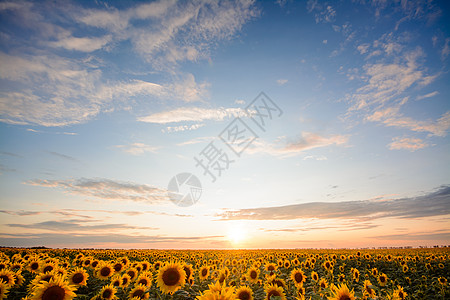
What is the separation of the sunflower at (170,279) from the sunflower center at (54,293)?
281 cm

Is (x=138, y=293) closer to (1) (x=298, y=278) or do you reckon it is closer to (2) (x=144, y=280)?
(2) (x=144, y=280)

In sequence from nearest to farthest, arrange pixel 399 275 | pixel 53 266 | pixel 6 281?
1. pixel 6 281
2. pixel 53 266
3. pixel 399 275

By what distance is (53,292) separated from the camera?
696cm

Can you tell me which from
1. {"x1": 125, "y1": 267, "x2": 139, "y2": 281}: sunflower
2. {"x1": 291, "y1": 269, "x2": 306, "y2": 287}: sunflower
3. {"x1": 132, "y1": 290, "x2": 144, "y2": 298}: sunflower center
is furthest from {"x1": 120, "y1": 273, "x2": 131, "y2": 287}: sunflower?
{"x1": 291, "y1": 269, "x2": 306, "y2": 287}: sunflower

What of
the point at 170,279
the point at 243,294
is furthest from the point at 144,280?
the point at 243,294

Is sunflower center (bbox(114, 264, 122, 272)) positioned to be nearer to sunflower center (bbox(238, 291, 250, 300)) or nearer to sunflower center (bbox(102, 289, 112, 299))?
sunflower center (bbox(102, 289, 112, 299))

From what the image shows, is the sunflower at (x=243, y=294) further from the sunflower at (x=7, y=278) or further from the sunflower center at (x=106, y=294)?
the sunflower at (x=7, y=278)

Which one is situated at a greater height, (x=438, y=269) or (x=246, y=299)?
(x=246, y=299)

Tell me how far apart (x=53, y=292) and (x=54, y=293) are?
5 centimetres

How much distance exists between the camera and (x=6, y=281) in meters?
9.46

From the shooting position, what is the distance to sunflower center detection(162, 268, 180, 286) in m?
7.99

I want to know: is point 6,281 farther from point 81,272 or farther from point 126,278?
point 126,278

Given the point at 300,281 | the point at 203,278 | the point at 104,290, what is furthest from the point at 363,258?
the point at 104,290

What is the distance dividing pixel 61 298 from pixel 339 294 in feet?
25.8
